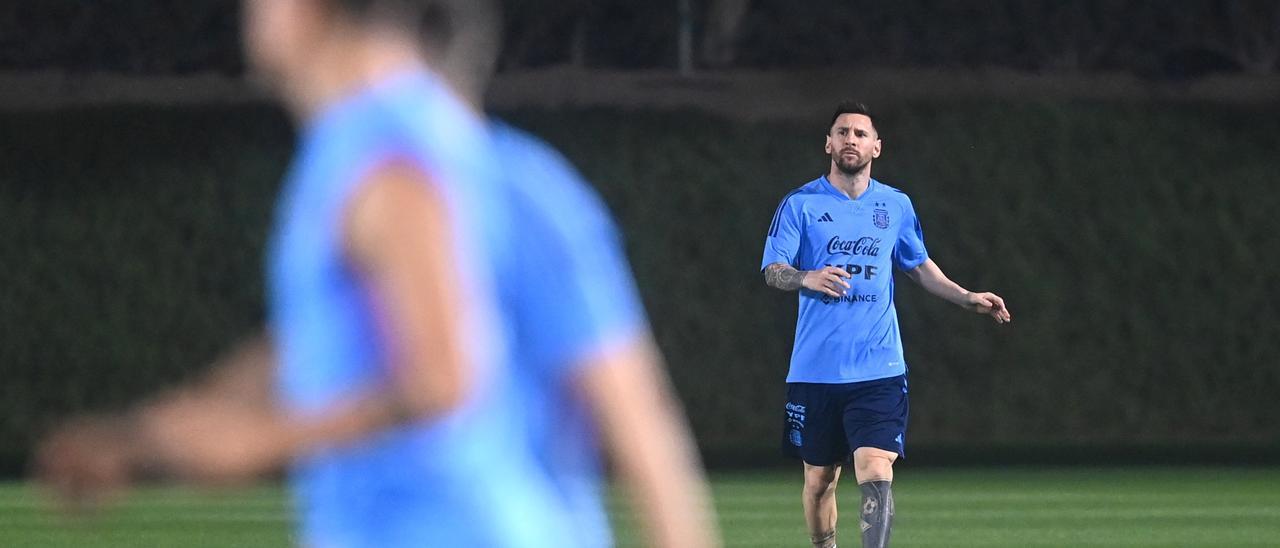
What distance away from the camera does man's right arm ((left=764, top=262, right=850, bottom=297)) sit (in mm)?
8391

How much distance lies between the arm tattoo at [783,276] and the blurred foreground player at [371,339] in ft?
20.4

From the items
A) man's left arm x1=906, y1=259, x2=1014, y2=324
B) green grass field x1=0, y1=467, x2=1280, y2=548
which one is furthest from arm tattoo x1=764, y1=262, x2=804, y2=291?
green grass field x1=0, y1=467, x2=1280, y2=548

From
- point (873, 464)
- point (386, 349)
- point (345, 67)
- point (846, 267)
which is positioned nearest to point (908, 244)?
point (846, 267)

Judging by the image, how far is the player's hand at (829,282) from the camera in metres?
8.38

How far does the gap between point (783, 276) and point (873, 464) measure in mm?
803

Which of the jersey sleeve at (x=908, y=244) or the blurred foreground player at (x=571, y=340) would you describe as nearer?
the blurred foreground player at (x=571, y=340)

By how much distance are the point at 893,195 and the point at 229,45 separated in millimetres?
10892

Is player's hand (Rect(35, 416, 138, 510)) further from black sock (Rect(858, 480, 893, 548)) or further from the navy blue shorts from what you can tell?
the navy blue shorts

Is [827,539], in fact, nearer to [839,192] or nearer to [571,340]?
[839,192]

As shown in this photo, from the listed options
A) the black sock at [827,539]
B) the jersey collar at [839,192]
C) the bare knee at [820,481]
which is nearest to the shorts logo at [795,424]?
the bare knee at [820,481]

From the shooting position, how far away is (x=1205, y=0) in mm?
19719

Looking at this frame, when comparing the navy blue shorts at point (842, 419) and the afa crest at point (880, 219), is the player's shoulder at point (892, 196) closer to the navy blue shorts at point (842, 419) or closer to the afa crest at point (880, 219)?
the afa crest at point (880, 219)

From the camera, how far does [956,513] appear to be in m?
12.8

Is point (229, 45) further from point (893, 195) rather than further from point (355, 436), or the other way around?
point (355, 436)
